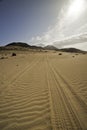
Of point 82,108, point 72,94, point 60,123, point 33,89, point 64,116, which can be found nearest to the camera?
point 60,123

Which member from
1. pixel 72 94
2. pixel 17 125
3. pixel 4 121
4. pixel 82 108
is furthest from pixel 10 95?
pixel 82 108

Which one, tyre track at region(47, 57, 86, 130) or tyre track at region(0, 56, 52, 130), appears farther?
tyre track at region(0, 56, 52, 130)

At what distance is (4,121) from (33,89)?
2345mm

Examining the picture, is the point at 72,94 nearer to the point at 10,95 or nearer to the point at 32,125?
the point at 32,125

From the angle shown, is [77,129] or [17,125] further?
[17,125]

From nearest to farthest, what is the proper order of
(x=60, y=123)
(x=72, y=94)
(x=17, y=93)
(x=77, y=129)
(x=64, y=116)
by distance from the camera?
1. (x=77, y=129)
2. (x=60, y=123)
3. (x=64, y=116)
4. (x=72, y=94)
5. (x=17, y=93)

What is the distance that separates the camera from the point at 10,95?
188 inches

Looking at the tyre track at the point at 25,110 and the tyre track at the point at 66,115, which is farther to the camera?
the tyre track at the point at 25,110

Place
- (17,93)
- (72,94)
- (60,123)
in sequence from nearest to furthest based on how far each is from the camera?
(60,123)
(72,94)
(17,93)

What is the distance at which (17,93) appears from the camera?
4965 mm

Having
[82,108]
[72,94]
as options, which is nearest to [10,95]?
[72,94]

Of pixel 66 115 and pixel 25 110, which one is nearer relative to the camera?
pixel 66 115

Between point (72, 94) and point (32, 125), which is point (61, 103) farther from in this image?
point (32, 125)

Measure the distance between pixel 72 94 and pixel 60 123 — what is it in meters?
1.81
